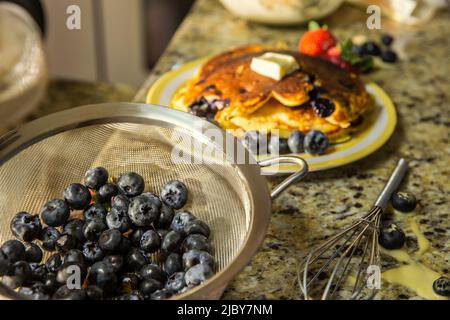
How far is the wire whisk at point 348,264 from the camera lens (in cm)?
85

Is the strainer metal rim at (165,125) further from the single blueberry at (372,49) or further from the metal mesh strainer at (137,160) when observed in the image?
the single blueberry at (372,49)

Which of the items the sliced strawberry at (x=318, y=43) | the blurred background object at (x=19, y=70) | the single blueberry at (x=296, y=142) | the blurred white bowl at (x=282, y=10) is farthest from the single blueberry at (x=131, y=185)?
the blurred background object at (x=19, y=70)

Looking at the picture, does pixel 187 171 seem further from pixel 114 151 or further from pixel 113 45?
pixel 113 45

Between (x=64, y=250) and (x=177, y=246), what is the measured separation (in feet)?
0.49

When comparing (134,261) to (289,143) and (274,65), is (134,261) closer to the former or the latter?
(289,143)

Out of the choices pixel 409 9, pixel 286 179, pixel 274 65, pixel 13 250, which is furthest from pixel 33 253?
pixel 409 9

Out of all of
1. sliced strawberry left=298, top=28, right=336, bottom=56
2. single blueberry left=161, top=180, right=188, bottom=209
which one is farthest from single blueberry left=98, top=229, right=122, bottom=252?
sliced strawberry left=298, top=28, right=336, bottom=56

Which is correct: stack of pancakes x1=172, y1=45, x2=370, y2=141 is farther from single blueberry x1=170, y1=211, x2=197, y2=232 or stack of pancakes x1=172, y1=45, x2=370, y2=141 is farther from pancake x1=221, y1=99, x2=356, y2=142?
single blueberry x1=170, y1=211, x2=197, y2=232

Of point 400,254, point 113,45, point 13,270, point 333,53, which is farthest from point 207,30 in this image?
point 113,45

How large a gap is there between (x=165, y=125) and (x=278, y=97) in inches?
12.2

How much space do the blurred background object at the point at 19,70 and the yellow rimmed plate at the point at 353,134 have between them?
927mm

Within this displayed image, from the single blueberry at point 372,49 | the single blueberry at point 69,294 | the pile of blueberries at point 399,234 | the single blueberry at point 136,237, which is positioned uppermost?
the single blueberry at point 69,294

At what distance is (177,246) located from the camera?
858 millimetres

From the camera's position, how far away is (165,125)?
94 cm
